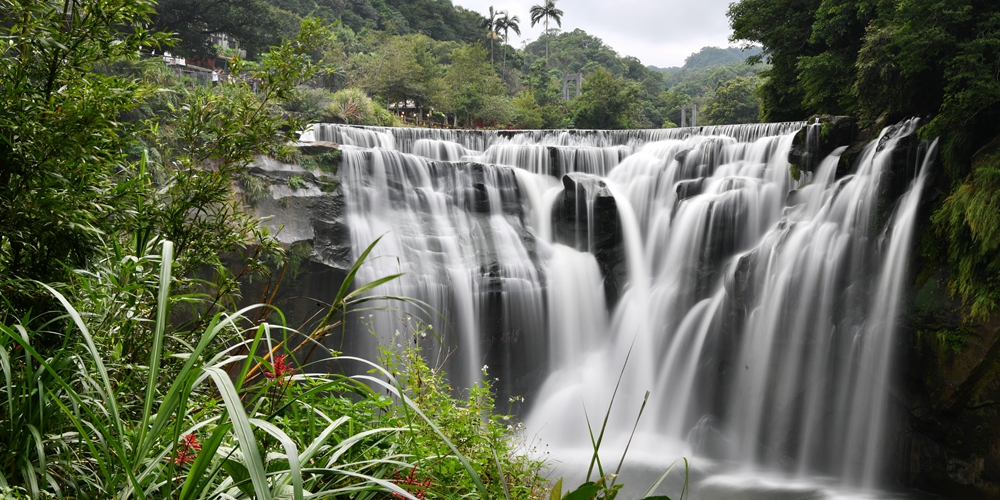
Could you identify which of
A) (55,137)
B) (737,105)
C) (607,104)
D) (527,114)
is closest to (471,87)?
(527,114)

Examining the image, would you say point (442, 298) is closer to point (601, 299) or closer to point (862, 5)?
point (601, 299)

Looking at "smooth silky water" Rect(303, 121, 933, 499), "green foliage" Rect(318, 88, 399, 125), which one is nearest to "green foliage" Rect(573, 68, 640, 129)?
"green foliage" Rect(318, 88, 399, 125)

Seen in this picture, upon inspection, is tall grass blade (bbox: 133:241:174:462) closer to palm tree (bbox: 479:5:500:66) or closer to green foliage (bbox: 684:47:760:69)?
palm tree (bbox: 479:5:500:66)

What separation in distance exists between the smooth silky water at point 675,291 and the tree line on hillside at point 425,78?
180 inches

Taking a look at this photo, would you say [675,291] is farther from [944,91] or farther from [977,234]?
[944,91]

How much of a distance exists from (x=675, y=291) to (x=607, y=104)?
1975cm

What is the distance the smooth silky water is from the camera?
8.12 meters

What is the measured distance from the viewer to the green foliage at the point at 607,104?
1115 inches

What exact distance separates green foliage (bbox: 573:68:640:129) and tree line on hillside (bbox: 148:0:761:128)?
0.05m

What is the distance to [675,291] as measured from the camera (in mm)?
10430

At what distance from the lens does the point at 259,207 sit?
10320 mm

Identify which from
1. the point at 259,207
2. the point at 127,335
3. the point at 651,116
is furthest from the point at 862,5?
the point at 651,116

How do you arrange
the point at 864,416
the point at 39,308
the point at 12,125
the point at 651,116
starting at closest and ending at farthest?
the point at 12,125, the point at 39,308, the point at 864,416, the point at 651,116

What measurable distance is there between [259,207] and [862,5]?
1141cm
